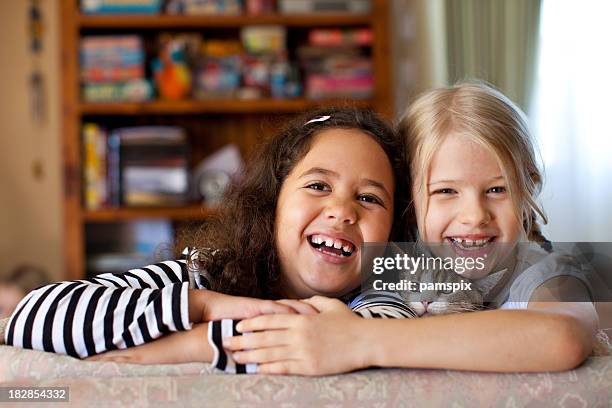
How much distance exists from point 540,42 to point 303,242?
1.51m

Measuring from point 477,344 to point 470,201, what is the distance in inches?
15.4

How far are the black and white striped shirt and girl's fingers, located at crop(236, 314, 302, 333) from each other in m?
0.02

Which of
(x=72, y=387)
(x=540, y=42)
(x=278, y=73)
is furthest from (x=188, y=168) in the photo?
(x=72, y=387)

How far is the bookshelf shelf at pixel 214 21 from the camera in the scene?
11.6ft

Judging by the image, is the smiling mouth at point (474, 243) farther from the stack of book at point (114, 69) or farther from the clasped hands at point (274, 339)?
the stack of book at point (114, 69)

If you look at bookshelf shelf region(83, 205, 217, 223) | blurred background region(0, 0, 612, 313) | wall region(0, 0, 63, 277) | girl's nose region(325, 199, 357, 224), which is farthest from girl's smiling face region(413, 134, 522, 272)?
wall region(0, 0, 63, 277)

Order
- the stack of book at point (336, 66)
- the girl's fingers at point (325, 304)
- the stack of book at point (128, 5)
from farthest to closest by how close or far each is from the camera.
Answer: the stack of book at point (336, 66), the stack of book at point (128, 5), the girl's fingers at point (325, 304)

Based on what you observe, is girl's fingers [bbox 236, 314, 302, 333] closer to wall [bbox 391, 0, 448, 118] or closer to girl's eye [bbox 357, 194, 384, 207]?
girl's eye [bbox 357, 194, 384, 207]

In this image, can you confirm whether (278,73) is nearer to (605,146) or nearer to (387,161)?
(605,146)

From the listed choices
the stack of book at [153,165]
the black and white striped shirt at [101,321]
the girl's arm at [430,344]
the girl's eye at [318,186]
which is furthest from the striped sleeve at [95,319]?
the stack of book at [153,165]

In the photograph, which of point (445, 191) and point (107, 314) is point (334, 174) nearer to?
point (445, 191)

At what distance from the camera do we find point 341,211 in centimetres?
115

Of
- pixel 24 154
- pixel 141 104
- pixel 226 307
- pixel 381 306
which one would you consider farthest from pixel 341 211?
pixel 24 154

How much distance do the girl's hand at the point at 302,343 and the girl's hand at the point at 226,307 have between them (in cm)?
3
